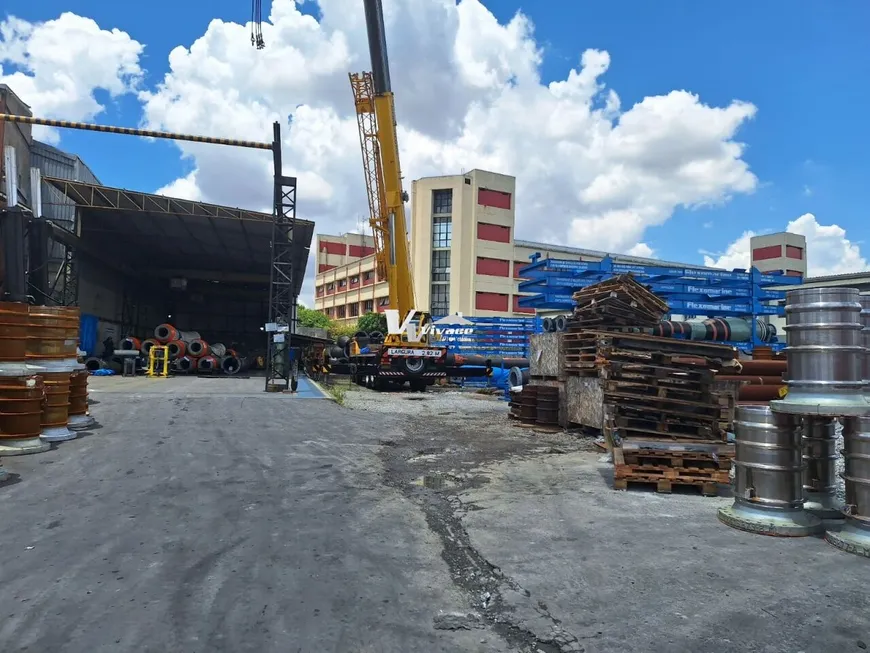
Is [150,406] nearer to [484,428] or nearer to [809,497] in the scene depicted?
[484,428]

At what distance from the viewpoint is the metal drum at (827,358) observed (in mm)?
4816

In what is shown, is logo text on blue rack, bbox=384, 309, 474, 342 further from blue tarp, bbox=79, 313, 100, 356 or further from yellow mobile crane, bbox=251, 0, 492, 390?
blue tarp, bbox=79, 313, 100, 356

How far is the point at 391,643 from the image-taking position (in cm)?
310

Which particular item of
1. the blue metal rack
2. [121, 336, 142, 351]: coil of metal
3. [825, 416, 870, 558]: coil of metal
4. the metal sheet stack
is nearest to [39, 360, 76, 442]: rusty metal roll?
the metal sheet stack

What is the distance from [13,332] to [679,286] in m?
15.6

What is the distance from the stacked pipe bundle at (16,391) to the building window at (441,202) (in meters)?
49.6

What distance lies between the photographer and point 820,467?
5.42 meters

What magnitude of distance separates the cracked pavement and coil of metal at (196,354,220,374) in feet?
78.8

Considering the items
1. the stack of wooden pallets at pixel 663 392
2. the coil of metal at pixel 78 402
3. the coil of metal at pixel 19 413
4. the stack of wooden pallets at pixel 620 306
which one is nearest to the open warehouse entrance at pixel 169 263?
the coil of metal at pixel 78 402

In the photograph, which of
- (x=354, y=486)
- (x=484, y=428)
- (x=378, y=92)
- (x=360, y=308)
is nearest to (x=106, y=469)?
(x=354, y=486)

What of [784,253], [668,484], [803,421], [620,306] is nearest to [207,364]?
[620,306]

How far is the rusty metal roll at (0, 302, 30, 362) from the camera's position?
792 cm

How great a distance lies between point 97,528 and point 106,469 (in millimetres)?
2597

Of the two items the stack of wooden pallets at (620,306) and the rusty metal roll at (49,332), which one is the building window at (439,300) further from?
the rusty metal roll at (49,332)
